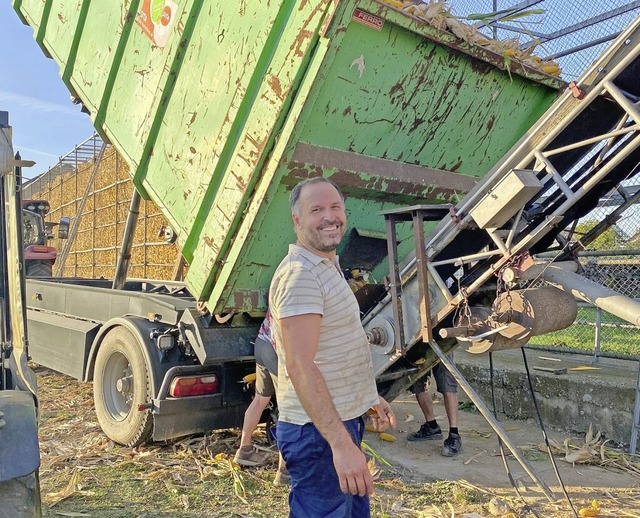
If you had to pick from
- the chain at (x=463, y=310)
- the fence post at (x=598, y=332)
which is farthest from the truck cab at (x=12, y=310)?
the fence post at (x=598, y=332)

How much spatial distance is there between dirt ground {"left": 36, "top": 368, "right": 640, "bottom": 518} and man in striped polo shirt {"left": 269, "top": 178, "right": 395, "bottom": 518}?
141 centimetres

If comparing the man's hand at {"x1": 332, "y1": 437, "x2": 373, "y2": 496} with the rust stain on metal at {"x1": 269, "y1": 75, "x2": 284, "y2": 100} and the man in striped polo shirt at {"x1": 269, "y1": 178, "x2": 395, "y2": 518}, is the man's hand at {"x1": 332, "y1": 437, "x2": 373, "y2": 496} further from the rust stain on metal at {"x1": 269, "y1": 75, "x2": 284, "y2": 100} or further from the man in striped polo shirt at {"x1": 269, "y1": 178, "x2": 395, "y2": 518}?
the rust stain on metal at {"x1": 269, "y1": 75, "x2": 284, "y2": 100}

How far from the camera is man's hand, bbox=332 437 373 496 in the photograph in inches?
72.4

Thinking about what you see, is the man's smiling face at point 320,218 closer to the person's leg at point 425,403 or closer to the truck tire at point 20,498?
the truck tire at point 20,498

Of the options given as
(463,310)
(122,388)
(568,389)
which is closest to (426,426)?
(568,389)

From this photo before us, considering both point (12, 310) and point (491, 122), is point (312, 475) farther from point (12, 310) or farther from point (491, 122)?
point (491, 122)

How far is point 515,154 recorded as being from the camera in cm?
314

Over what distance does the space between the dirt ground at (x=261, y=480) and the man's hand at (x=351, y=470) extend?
1.59 m

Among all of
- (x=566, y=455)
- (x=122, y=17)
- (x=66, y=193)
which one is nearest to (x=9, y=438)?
(x=122, y=17)

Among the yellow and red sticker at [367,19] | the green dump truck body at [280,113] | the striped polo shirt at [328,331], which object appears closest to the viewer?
the striped polo shirt at [328,331]

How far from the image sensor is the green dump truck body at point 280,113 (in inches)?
133

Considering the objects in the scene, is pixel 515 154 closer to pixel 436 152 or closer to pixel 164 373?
pixel 436 152

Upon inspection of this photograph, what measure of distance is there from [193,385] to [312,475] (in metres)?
2.18

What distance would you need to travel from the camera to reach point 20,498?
195cm
